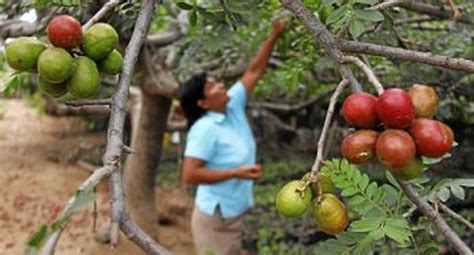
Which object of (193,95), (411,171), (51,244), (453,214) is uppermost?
(51,244)

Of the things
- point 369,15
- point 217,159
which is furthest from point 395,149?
point 217,159

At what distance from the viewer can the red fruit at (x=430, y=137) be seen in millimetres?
1074

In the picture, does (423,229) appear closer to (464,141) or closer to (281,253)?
(281,253)

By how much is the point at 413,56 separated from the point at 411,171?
0.19 metres

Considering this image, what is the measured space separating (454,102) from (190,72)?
1504 mm

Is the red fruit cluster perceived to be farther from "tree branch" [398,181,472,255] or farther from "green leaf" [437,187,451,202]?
"green leaf" [437,187,451,202]

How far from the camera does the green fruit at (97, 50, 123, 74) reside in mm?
1334

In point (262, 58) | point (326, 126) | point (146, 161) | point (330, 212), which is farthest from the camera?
point (146, 161)

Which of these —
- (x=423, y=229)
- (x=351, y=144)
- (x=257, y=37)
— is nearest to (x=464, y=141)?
(x=257, y=37)

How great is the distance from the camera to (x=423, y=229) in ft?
5.18

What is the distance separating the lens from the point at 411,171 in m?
1.14

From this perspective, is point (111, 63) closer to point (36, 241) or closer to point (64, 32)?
point (64, 32)

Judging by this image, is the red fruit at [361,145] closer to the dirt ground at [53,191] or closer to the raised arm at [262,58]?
the dirt ground at [53,191]

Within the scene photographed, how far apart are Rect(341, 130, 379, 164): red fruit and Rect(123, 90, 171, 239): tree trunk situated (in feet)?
12.4
